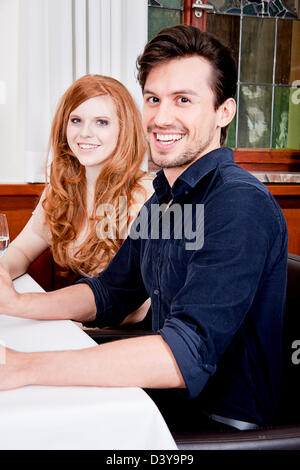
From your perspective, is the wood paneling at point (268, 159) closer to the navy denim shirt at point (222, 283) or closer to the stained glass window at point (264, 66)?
the stained glass window at point (264, 66)

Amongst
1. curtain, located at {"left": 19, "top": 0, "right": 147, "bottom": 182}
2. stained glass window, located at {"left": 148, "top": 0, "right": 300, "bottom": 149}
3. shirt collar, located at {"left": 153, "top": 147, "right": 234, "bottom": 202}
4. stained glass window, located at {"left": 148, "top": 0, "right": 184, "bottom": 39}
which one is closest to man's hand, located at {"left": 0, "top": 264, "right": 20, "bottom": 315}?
shirt collar, located at {"left": 153, "top": 147, "right": 234, "bottom": 202}

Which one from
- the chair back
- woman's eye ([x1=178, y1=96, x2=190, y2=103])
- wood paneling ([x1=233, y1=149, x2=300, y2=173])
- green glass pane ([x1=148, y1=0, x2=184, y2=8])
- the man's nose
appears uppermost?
green glass pane ([x1=148, y1=0, x2=184, y2=8])

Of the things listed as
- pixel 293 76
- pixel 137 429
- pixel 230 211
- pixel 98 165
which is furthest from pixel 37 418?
pixel 293 76

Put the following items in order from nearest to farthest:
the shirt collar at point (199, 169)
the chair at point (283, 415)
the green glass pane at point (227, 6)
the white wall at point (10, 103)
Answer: the chair at point (283, 415), the shirt collar at point (199, 169), the white wall at point (10, 103), the green glass pane at point (227, 6)

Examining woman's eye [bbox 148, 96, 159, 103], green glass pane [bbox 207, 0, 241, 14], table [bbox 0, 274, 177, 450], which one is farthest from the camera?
green glass pane [bbox 207, 0, 241, 14]

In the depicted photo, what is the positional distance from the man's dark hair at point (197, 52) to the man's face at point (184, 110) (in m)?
0.01

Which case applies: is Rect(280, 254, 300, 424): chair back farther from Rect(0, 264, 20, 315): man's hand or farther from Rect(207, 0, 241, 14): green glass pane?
Rect(207, 0, 241, 14): green glass pane

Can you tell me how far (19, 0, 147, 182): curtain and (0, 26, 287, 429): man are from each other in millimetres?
1393

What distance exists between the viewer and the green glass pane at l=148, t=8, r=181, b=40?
299 cm

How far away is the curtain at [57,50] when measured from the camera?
2.51m

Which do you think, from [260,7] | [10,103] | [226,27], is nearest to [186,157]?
[10,103]

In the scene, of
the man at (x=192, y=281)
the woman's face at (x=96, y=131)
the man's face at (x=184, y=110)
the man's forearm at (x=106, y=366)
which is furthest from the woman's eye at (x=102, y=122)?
the man's forearm at (x=106, y=366)

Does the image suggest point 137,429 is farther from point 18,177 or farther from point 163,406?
point 18,177

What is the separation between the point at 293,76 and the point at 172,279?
2.65 meters
